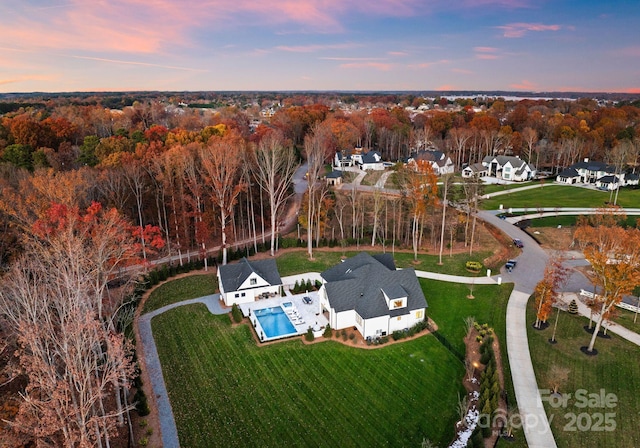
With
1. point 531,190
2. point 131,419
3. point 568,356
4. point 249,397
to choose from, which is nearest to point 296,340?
point 249,397

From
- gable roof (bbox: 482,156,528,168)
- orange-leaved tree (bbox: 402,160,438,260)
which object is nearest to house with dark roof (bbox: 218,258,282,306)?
orange-leaved tree (bbox: 402,160,438,260)

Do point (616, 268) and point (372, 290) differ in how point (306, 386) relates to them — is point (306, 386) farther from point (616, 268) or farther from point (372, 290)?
point (616, 268)

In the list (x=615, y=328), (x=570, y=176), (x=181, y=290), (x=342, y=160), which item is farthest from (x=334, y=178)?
(x=615, y=328)

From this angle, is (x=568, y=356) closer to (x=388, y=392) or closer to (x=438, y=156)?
(x=388, y=392)

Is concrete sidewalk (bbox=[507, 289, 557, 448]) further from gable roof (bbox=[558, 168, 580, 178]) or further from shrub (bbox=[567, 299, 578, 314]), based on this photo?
gable roof (bbox=[558, 168, 580, 178])

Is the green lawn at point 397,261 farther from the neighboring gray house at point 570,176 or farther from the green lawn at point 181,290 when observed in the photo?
the neighboring gray house at point 570,176
